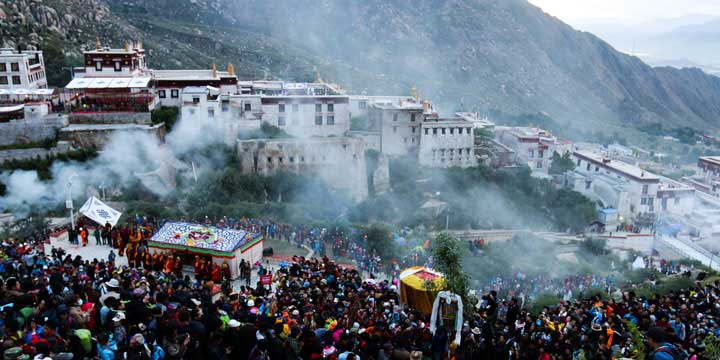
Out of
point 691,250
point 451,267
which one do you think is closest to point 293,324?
point 451,267

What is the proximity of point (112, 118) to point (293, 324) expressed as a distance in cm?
3167

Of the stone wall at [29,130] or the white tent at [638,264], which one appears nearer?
the white tent at [638,264]

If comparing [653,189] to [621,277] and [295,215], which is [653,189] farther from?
[295,215]

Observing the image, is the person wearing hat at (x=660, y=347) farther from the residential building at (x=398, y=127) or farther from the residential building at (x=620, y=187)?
the residential building at (x=620, y=187)

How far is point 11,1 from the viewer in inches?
2361

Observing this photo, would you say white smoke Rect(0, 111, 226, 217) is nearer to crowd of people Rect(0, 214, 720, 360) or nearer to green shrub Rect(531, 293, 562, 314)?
crowd of people Rect(0, 214, 720, 360)

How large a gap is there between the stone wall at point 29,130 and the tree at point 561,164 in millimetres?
41013

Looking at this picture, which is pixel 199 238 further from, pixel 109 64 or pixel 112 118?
pixel 109 64

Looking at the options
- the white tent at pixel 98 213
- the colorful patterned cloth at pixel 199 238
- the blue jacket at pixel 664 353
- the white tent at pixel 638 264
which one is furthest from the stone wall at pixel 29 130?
the blue jacket at pixel 664 353

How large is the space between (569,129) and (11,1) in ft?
250

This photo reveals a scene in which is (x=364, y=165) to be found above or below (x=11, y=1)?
below

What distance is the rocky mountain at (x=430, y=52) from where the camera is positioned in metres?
91.6

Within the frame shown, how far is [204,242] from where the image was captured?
2167 centimetres

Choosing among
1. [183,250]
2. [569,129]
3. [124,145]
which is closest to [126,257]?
[183,250]
